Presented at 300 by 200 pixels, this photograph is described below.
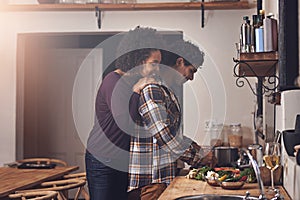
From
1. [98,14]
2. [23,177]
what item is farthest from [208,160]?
[98,14]

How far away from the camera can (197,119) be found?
4.69m

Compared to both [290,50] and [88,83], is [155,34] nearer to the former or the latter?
[290,50]

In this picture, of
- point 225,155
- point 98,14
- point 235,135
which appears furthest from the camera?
point 98,14

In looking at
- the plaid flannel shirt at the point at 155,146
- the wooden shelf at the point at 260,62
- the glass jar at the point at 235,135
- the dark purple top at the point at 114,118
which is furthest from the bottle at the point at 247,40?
the glass jar at the point at 235,135

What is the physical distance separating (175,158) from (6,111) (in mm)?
2539

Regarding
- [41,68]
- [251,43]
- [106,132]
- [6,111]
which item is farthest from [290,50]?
[41,68]

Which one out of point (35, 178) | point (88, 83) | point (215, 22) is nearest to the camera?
point (35, 178)

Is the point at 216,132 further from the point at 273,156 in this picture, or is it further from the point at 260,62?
the point at 273,156

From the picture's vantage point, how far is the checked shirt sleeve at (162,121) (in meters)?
2.65

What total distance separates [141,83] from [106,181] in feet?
1.84

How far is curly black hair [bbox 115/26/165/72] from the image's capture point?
2.84m

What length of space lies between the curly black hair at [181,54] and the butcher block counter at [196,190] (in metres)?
0.67

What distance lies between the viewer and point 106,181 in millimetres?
2840

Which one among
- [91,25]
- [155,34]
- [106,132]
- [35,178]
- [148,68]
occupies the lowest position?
[35,178]
